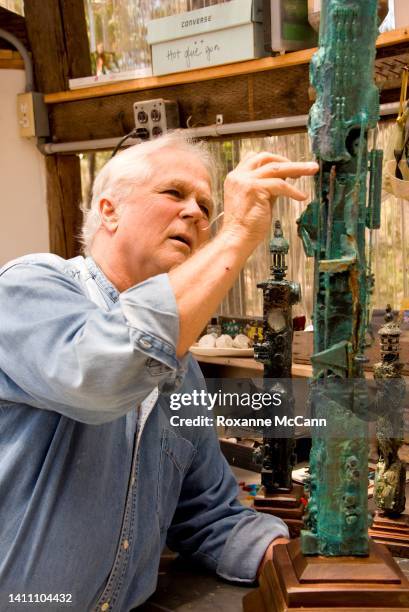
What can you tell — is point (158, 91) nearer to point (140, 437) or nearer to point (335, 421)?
point (140, 437)

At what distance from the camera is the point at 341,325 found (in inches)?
38.7

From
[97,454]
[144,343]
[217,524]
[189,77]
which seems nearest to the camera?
[144,343]

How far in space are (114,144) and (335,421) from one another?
187 cm

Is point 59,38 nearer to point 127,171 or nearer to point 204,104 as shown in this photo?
point 204,104

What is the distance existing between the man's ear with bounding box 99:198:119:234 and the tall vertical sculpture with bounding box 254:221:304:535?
32 centimetres

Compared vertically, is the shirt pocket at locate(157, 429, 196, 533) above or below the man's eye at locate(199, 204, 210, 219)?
below

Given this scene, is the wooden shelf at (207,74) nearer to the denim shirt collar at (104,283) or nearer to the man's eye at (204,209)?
the man's eye at (204,209)

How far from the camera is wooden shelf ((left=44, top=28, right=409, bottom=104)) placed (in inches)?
76.4

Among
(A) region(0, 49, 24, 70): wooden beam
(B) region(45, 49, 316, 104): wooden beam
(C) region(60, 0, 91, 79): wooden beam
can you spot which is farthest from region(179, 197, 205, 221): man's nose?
(A) region(0, 49, 24, 70): wooden beam

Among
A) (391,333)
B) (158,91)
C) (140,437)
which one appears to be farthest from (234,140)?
(140,437)

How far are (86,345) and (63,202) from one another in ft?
7.14

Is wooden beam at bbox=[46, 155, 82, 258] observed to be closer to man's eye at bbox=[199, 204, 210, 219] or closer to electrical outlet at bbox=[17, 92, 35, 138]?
electrical outlet at bbox=[17, 92, 35, 138]

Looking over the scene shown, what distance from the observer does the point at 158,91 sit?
257 cm

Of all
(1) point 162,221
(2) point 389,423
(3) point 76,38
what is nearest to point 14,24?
(3) point 76,38
